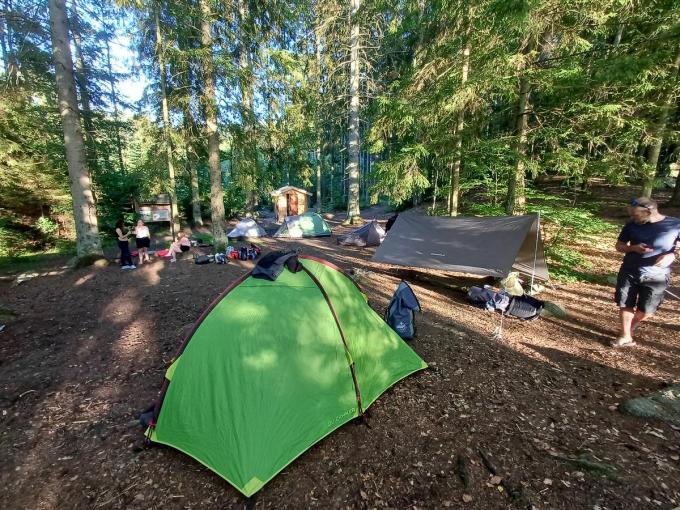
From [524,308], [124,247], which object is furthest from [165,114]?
[524,308]

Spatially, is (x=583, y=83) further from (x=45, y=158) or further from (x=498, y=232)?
(x=45, y=158)

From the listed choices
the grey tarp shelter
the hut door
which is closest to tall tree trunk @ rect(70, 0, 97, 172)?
the hut door

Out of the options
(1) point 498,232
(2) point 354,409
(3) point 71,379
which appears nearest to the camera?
(2) point 354,409

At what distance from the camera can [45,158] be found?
39.4ft

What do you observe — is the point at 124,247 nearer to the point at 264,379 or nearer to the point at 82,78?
the point at 264,379

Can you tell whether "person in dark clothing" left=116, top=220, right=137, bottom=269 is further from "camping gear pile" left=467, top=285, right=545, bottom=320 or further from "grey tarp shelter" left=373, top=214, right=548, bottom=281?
"camping gear pile" left=467, top=285, right=545, bottom=320

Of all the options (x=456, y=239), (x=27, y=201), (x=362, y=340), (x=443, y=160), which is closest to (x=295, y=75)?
(x=443, y=160)

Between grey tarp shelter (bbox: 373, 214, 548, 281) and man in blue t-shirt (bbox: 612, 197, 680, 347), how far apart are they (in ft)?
6.88

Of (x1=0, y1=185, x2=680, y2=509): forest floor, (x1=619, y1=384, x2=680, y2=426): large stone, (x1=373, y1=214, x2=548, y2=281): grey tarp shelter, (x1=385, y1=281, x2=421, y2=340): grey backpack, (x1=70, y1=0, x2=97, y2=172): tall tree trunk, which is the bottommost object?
(x1=0, y1=185, x2=680, y2=509): forest floor

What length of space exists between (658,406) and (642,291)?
1.82 meters

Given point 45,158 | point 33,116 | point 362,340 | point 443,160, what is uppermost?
point 33,116

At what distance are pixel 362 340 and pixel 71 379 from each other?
12.1 ft

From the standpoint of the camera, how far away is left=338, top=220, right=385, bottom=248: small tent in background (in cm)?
1292

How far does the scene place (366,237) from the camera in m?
13.0
